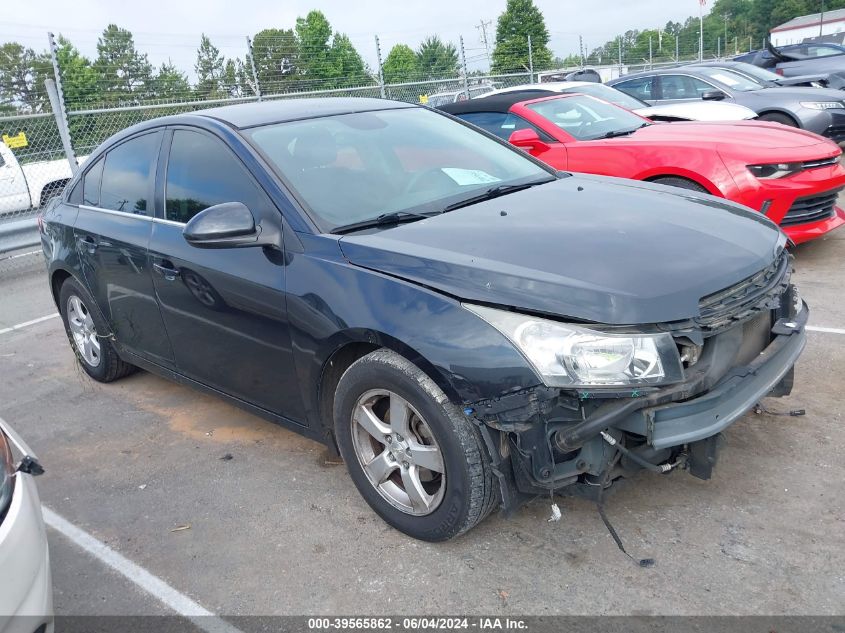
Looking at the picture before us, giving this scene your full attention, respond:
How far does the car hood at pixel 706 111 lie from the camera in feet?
29.9

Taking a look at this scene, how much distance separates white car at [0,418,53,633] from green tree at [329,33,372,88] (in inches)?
542

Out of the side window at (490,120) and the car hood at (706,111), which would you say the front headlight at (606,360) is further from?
the car hood at (706,111)

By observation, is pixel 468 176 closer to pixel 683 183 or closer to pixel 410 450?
pixel 410 450

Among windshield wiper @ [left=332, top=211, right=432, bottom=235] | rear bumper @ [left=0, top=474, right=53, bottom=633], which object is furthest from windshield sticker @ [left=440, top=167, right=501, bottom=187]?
rear bumper @ [left=0, top=474, right=53, bottom=633]

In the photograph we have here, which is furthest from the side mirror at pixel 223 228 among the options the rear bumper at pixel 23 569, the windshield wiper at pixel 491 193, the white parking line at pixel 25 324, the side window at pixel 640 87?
the side window at pixel 640 87

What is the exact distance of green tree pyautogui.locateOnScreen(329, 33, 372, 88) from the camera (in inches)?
619

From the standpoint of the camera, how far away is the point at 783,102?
988 cm

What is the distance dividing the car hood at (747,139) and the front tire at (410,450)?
4.03 meters

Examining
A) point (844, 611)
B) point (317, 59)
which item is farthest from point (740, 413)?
point (317, 59)

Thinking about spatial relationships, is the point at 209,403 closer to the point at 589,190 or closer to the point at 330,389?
the point at 330,389

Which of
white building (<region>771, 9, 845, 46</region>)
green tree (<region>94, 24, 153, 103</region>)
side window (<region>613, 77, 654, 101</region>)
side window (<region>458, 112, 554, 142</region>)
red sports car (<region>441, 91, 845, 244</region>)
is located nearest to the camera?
red sports car (<region>441, 91, 845, 244</region>)

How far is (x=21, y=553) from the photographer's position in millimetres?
2121

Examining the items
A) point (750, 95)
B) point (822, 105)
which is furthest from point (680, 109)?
point (822, 105)

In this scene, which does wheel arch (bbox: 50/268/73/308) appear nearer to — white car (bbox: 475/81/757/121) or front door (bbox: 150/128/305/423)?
front door (bbox: 150/128/305/423)
